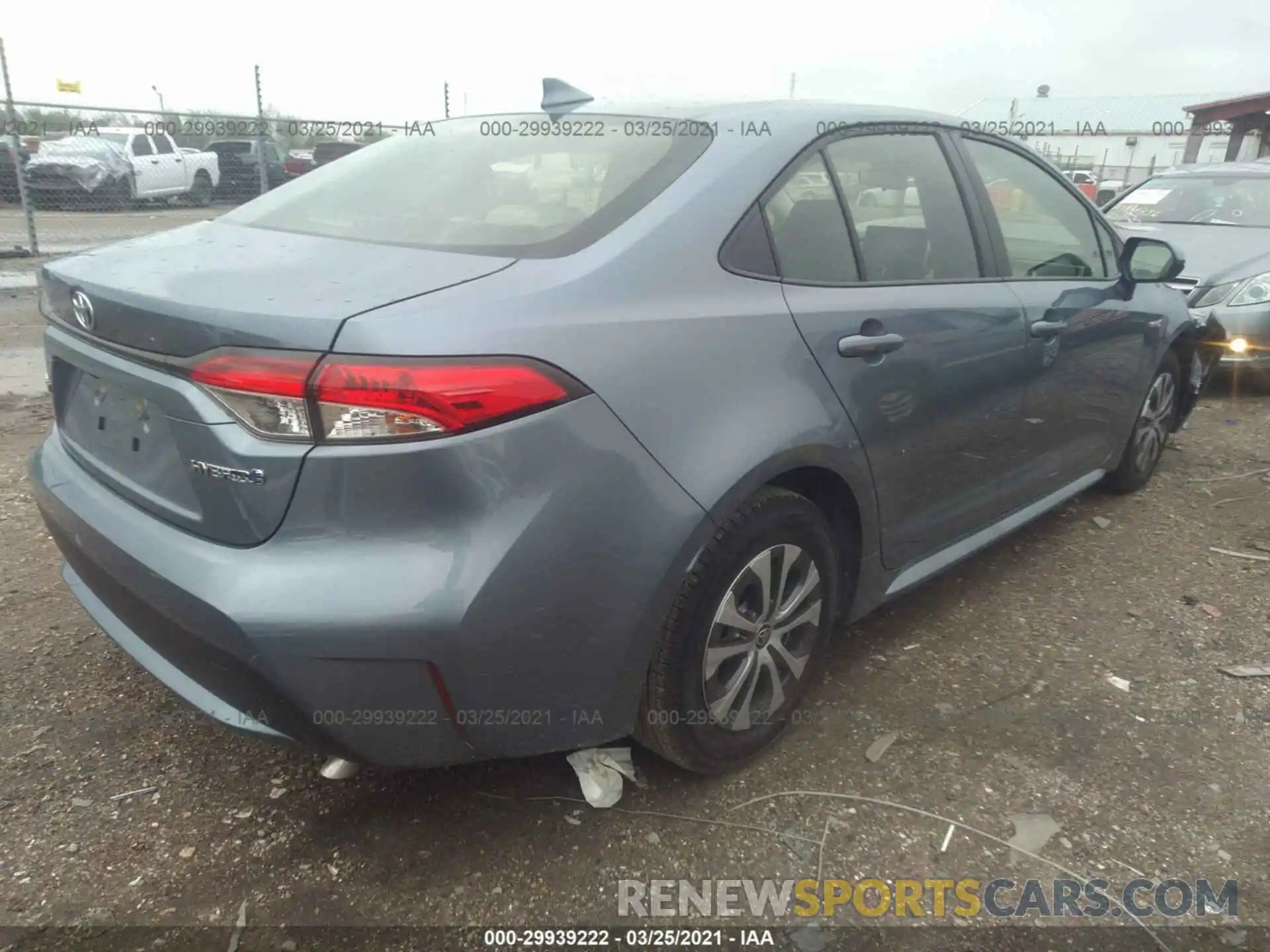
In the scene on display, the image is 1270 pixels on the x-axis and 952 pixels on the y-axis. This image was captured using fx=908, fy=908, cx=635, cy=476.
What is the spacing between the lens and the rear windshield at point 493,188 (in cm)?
191

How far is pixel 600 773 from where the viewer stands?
212cm

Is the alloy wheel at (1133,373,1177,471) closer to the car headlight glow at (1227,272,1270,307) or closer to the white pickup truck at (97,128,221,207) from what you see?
the car headlight glow at (1227,272,1270,307)

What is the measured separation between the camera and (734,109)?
2.32 metres

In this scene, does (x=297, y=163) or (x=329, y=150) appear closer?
(x=329, y=150)

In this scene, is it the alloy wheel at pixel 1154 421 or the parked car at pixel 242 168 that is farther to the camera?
the parked car at pixel 242 168

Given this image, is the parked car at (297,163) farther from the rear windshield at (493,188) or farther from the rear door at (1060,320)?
the rear door at (1060,320)

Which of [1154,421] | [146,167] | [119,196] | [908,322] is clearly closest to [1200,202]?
[1154,421]

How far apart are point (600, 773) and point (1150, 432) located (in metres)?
3.21

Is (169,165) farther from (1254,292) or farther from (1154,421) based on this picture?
(1154,421)

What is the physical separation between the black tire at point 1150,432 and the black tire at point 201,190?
59.3ft

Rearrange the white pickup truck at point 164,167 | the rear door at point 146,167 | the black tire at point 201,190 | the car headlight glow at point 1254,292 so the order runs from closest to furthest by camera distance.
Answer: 1. the car headlight glow at point 1254,292
2. the rear door at point 146,167
3. the white pickup truck at point 164,167
4. the black tire at point 201,190

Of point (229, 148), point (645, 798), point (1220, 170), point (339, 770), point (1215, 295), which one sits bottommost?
point (645, 798)

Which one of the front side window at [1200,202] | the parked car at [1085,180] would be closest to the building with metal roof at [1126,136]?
the parked car at [1085,180]

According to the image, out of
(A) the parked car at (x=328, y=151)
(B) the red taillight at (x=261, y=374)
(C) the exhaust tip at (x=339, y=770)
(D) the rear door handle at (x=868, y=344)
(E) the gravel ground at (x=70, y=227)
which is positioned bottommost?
(C) the exhaust tip at (x=339, y=770)
